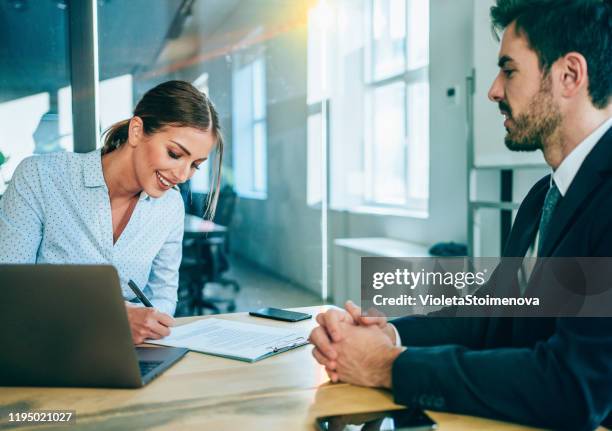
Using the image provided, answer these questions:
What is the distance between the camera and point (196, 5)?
4.02 meters

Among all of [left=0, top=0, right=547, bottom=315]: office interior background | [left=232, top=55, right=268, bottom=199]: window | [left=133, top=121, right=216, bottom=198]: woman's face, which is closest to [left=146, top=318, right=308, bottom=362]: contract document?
[left=133, top=121, right=216, bottom=198]: woman's face

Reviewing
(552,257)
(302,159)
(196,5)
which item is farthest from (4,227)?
(302,159)

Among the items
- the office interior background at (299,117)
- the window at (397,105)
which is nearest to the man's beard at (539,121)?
the office interior background at (299,117)

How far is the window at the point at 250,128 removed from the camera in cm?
427

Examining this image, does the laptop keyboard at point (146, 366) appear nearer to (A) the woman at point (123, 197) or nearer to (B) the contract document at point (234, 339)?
(B) the contract document at point (234, 339)

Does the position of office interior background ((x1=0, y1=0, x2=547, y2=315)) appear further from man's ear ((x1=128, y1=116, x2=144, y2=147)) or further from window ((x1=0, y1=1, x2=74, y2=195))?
man's ear ((x1=128, y1=116, x2=144, y2=147))

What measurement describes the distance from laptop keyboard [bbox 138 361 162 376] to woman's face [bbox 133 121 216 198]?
0.74 m

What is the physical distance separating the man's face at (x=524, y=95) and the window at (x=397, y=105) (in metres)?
2.71

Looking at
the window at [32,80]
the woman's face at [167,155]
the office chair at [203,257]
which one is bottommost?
the office chair at [203,257]

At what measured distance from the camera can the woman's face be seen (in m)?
1.64

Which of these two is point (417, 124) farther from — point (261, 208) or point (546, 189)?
point (546, 189)

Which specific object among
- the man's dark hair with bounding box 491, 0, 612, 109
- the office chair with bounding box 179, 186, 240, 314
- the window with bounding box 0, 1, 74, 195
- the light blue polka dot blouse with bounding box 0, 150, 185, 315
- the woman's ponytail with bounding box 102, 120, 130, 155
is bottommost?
the office chair with bounding box 179, 186, 240, 314

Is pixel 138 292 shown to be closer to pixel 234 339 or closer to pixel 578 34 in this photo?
pixel 234 339

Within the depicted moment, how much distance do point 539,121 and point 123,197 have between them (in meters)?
1.21
